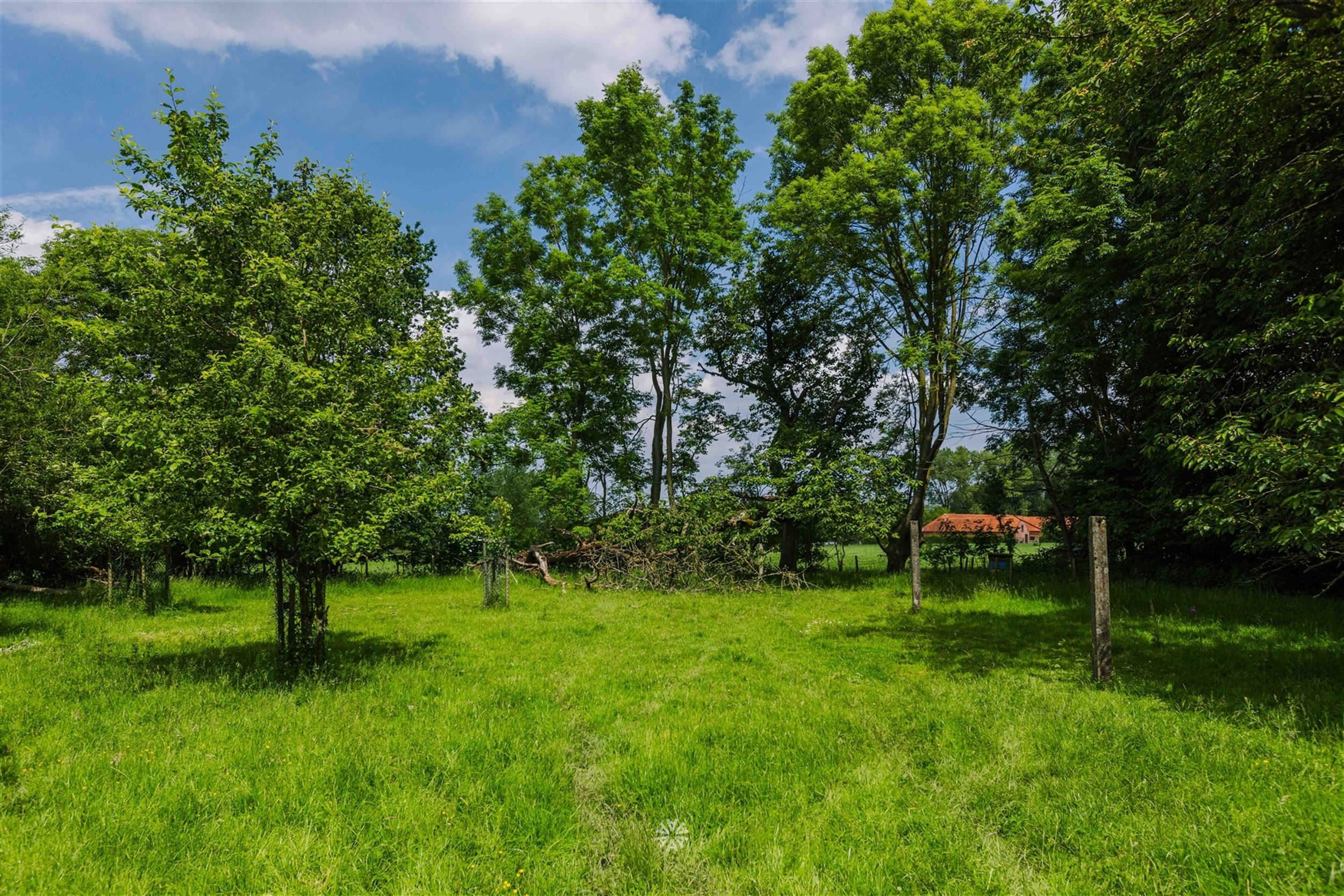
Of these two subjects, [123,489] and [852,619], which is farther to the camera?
[852,619]

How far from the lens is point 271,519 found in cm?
761

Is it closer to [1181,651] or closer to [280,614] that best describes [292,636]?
[280,614]

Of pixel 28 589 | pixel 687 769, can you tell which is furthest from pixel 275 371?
pixel 28 589

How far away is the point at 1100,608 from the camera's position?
7.74 metres

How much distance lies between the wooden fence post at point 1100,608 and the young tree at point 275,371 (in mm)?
Result: 9240

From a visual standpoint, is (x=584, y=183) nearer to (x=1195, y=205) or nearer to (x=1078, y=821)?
(x=1195, y=205)

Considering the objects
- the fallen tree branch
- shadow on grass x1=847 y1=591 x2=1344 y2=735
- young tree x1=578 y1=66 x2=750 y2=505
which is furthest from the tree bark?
the fallen tree branch

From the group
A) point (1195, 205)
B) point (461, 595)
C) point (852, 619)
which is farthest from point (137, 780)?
point (1195, 205)

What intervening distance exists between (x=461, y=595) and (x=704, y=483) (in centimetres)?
1000

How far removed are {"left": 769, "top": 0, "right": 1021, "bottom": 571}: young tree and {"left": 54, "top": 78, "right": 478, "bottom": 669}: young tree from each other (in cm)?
1474

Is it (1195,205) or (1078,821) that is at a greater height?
(1195,205)
